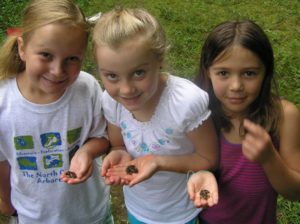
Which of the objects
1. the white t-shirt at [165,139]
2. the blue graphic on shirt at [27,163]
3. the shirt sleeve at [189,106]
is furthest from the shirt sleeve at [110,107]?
the blue graphic on shirt at [27,163]

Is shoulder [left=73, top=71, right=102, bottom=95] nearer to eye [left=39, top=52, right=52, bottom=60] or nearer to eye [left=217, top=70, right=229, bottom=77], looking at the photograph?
eye [left=39, top=52, right=52, bottom=60]

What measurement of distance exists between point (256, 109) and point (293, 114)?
0.20 metres

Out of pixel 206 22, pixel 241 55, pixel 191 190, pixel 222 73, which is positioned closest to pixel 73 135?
pixel 191 190

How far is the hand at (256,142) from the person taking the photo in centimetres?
194

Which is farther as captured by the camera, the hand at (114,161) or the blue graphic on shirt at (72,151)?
the blue graphic on shirt at (72,151)

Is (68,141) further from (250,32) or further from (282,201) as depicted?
(282,201)

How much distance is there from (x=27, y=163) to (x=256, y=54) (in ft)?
4.34

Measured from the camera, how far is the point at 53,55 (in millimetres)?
2166

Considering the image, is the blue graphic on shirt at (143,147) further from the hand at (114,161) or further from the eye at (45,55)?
the eye at (45,55)

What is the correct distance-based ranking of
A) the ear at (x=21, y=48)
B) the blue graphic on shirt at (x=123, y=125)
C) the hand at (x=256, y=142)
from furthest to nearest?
the blue graphic on shirt at (x=123, y=125), the ear at (x=21, y=48), the hand at (x=256, y=142)

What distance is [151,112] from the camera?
2.31 meters

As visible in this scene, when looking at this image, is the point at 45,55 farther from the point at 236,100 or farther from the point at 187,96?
the point at 236,100

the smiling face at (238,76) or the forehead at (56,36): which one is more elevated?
the forehead at (56,36)

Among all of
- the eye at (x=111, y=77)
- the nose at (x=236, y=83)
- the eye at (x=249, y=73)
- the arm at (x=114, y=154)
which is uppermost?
the eye at (x=111, y=77)
